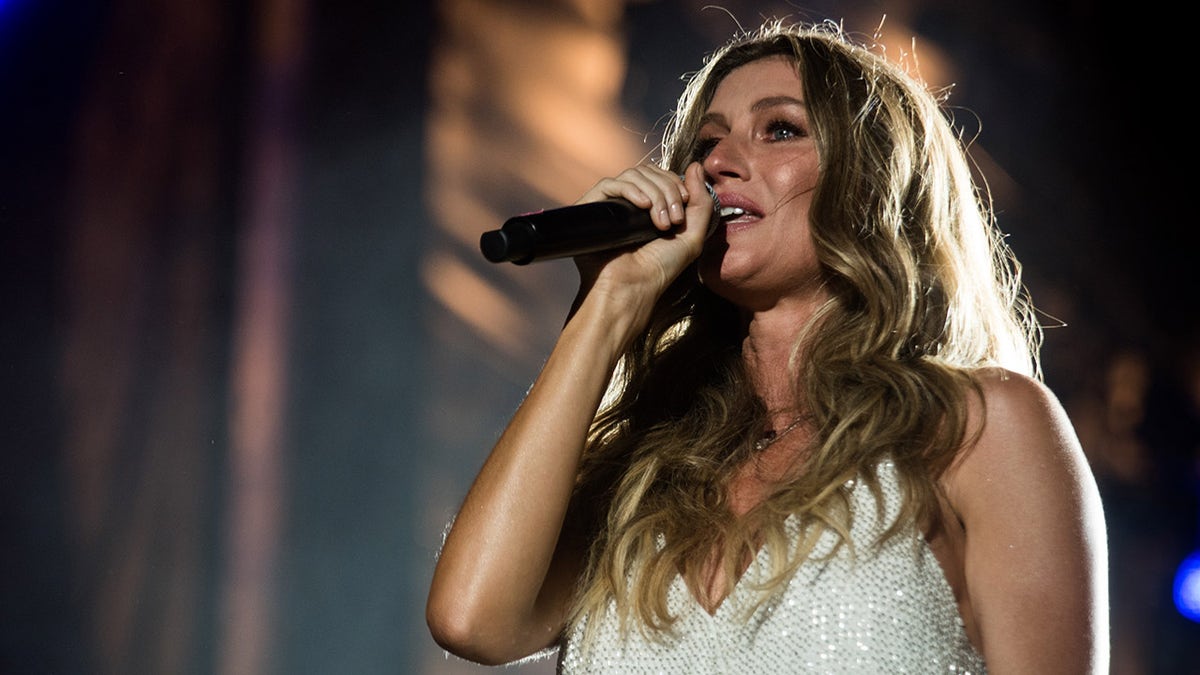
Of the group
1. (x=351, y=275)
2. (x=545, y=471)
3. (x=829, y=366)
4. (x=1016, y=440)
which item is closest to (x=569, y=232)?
(x=545, y=471)

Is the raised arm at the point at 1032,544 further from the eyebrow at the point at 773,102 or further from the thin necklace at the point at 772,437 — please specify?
the eyebrow at the point at 773,102

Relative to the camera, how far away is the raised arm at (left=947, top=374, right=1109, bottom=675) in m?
1.22

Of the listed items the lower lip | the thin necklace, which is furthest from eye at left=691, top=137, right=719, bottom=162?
the thin necklace

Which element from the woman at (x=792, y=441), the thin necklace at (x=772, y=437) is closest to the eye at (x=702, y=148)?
the woman at (x=792, y=441)

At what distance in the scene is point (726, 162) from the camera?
155 centimetres

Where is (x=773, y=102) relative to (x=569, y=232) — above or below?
above

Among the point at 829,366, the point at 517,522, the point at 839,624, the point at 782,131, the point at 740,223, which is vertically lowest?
the point at 839,624

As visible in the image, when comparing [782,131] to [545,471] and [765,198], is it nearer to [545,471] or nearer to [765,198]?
[765,198]

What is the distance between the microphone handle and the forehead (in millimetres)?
308

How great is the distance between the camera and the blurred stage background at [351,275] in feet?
6.77

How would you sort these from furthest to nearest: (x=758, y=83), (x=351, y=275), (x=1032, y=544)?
(x=351, y=275) → (x=758, y=83) → (x=1032, y=544)

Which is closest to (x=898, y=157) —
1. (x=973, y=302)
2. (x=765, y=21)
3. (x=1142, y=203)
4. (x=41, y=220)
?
(x=973, y=302)

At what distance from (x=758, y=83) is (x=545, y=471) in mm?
671

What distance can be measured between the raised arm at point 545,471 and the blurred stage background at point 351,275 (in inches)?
41.7
